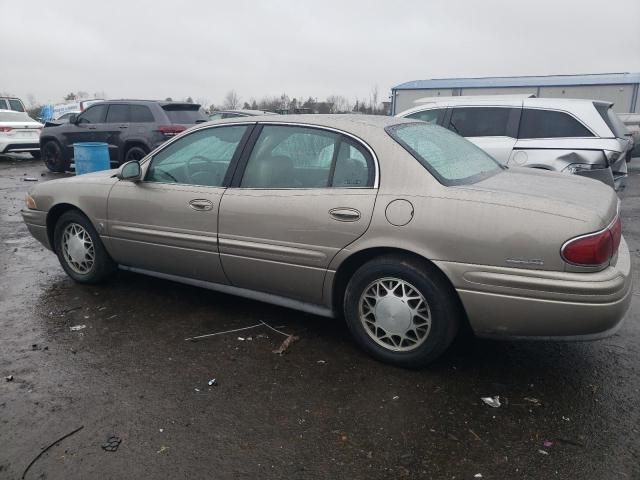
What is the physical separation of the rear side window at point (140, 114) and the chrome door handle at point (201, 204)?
7.70 meters

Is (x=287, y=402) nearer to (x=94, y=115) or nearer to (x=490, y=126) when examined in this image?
(x=490, y=126)

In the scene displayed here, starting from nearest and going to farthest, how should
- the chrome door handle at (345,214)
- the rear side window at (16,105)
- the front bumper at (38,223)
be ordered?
1. the chrome door handle at (345,214)
2. the front bumper at (38,223)
3. the rear side window at (16,105)

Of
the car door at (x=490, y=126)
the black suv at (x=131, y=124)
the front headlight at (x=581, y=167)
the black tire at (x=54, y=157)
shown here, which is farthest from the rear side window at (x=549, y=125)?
the black tire at (x=54, y=157)

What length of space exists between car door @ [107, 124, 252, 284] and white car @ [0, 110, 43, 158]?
12.6 meters

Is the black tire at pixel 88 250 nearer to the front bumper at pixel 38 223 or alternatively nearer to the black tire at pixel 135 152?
the front bumper at pixel 38 223

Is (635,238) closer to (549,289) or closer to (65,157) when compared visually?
(549,289)

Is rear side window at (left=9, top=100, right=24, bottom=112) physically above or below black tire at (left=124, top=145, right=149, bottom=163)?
→ above

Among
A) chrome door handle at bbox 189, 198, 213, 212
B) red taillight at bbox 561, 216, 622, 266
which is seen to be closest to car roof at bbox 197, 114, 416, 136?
chrome door handle at bbox 189, 198, 213, 212

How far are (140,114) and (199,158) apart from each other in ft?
25.3

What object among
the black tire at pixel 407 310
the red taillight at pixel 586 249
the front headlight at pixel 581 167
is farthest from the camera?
the front headlight at pixel 581 167

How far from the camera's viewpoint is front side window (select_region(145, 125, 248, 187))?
3.78m

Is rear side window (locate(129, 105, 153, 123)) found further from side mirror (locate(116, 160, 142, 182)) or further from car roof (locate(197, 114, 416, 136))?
car roof (locate(197, 114, 416, 136))

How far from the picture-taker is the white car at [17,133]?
14.3 meters

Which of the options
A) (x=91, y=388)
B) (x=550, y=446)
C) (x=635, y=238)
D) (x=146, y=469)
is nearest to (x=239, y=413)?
(x=146, y=469)
